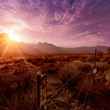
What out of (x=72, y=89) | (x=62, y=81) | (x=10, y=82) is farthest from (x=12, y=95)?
(x=62, y=81)

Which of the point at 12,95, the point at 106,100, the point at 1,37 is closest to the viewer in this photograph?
the point at 12,95

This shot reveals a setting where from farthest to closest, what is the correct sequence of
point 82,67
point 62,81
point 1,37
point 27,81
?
point 1,37 < point 82,67 < point 62,81 < point 27,81

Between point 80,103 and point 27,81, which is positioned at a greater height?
point 27,81

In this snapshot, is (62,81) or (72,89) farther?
(62,81)

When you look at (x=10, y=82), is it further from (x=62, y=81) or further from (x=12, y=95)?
(x=62, y=81)

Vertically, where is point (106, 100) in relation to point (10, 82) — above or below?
below

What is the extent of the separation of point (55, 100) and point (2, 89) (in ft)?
9.16

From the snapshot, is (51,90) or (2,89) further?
(51,90)

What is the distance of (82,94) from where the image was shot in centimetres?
1206

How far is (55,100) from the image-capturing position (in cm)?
1102

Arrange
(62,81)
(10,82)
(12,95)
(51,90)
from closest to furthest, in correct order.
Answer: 1. (12,95)
2. (10,82)
3. (51,90)
4. (62,81)

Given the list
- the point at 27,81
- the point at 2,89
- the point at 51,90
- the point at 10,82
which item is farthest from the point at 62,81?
the point at 2,89

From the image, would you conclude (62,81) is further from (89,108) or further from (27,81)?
(89,108)

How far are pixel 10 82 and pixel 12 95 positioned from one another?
1.80m
